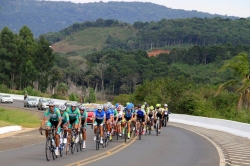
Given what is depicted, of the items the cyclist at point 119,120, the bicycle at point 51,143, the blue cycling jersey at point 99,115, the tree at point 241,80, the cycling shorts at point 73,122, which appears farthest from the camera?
the tree at point 241,80

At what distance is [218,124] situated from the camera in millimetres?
39781

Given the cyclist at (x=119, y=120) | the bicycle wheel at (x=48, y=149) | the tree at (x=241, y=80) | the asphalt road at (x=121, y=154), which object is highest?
the tree at (x=241, y=80)

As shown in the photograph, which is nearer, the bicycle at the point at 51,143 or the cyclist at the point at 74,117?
the bicycle at the point at 51,143

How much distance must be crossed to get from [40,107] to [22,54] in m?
46.2

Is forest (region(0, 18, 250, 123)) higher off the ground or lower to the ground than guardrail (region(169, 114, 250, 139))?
higher

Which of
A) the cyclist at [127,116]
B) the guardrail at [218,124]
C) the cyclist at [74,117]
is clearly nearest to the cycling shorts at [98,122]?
the cyclist at [74,117]

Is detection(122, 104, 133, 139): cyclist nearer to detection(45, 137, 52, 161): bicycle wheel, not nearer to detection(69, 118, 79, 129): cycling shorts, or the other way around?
detection(69, 118, 79, 129): cycling shorts

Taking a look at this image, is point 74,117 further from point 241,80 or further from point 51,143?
point 241,80

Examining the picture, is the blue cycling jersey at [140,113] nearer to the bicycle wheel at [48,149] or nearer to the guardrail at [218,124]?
the guardrail at [218,124]

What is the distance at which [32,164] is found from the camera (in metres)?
16.3

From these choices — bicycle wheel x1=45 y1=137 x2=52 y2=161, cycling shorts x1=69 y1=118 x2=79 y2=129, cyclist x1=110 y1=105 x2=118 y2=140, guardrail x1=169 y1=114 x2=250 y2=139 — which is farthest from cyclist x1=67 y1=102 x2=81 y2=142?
guardrail x1=169 y1=114 x2=250 y2=139

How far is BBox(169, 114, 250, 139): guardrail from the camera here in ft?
108

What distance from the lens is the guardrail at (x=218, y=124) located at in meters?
33.0

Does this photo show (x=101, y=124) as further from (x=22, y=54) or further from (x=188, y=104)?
(x=22, y=54)
